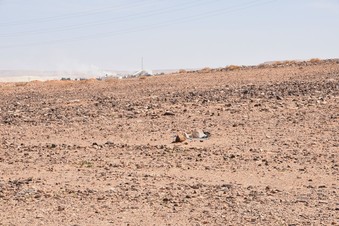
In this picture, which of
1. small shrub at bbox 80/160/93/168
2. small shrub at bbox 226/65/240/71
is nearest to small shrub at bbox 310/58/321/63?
small shrub at bbox 226/65/240/71

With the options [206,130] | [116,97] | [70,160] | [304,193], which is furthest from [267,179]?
[116,97]

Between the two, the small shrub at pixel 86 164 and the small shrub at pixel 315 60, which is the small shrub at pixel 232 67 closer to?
the small shrub at pixel 315 60

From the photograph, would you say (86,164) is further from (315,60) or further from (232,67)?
(315,60)

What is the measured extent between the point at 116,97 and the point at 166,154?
8.60 metres

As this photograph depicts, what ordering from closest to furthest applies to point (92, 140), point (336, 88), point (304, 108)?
1. point (92, 140)
2. point (304, 108)
3. point (336, 88)

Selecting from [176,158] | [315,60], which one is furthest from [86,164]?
[315,60]

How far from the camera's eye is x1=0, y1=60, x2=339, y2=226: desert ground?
7695mm

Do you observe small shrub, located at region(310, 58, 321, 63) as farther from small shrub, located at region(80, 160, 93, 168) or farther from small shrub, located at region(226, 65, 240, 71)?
small shrub, located at region(80, 160, 93, 168)

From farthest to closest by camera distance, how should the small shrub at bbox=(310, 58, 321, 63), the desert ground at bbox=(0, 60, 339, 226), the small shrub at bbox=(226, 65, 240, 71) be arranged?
the small shrub at bbox=(226, 65, 240, 71) < the small shrub at bbox=(310, 58, 321, 63) < the desert ground at bbox=(0, 60, 339, 226)

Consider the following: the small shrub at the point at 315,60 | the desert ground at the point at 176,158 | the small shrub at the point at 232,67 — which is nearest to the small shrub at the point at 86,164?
the desert ground at the point at 176,158

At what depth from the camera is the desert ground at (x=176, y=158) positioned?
25.2ft

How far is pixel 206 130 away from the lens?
1293 cm

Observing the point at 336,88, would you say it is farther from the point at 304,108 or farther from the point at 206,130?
the point at 206,130

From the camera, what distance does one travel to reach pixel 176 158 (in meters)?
10.6
